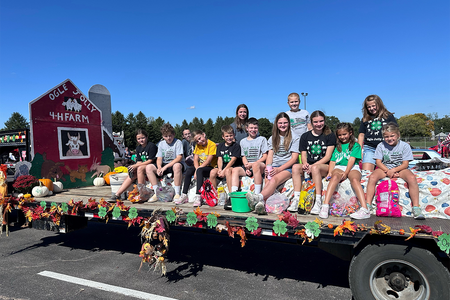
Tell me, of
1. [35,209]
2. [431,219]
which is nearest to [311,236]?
[431,219]

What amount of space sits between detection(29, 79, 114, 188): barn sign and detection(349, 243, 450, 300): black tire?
529 centimetres

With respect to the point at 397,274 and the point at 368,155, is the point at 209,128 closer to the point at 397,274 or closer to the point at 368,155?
the point at 368,155

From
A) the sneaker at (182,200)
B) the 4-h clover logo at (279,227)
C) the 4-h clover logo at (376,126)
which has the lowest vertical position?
the 4-h clover logo at (279,227)

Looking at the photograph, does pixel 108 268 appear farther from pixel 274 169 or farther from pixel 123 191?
pixel 274 169

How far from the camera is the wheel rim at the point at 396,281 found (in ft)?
8.56

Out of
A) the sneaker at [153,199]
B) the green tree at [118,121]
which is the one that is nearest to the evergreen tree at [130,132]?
the green tree at [118,121]

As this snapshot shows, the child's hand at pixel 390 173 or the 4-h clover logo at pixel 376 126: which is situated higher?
the 4-h clover logo at pixel 376 126

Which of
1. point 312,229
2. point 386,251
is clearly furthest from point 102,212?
point 386,251

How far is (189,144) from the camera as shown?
6734mm

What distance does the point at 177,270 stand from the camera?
165 inches

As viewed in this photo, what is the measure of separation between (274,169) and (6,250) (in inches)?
189

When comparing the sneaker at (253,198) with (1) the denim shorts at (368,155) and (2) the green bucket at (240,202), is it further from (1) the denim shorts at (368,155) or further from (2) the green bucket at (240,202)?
(1) the denim shorts at (368,155)

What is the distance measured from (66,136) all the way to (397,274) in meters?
5.97

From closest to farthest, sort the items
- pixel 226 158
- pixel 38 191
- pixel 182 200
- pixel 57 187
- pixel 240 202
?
1. pixel 240 202
2. pixel 182 200
3. pixel 226 158
4. pixel 38 191
5. pixel 57 187
